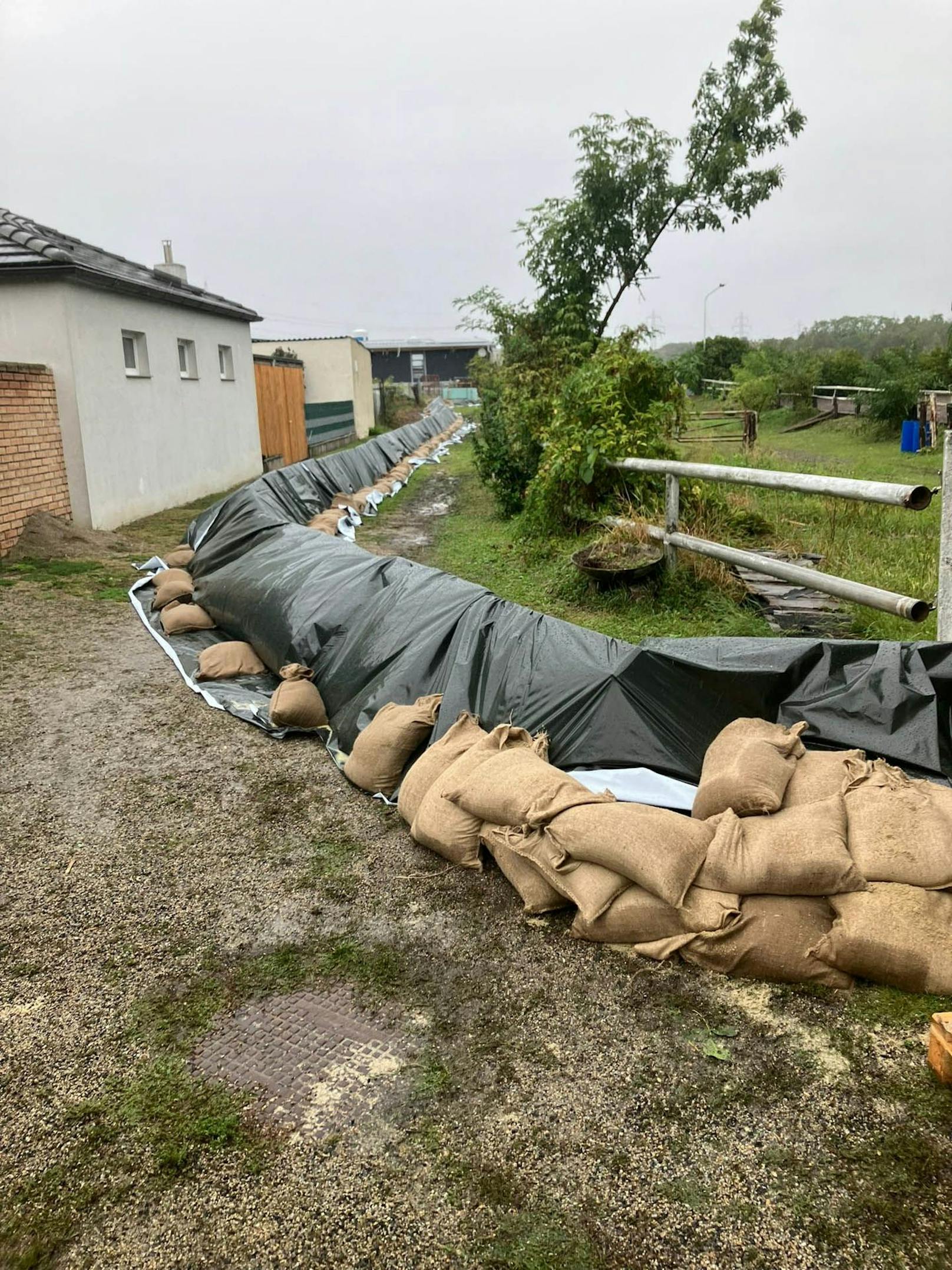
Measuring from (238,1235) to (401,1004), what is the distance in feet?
2.34

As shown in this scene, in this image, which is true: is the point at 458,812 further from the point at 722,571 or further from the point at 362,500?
the point at 362,500

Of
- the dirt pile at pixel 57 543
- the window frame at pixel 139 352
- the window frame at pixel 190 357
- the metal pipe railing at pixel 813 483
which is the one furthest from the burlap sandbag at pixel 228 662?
the window frame at pixel 190 357

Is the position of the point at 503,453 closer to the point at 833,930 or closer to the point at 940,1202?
the point at 833,930

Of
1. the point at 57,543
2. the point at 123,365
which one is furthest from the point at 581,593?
the point at 123,365

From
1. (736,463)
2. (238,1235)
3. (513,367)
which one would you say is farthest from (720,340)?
(238,1235)

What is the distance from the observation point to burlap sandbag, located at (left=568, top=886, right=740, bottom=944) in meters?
2.33

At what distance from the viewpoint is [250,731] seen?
169 inches

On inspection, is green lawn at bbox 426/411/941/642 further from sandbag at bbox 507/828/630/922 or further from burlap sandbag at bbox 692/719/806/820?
sandbag at bbox 507/828/630/922

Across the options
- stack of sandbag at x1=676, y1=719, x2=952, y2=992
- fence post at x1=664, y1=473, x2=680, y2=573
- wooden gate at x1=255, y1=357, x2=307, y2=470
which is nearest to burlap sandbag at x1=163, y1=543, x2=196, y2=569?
fence post at x1=664, y1=473, x2=680, y2=573

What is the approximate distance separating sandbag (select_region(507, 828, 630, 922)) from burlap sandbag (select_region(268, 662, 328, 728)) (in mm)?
1752

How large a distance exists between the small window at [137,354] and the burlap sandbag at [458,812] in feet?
32.8

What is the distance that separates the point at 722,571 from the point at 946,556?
2487 mm

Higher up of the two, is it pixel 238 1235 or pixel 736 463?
pixel 736 463

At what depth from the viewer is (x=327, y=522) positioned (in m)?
9.85
